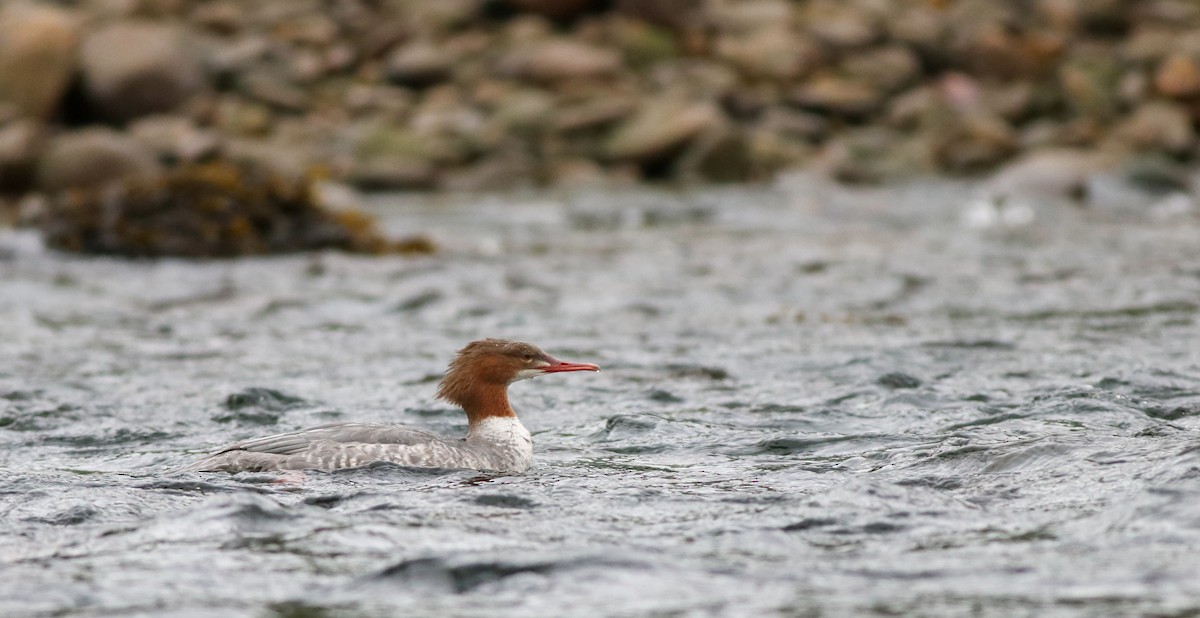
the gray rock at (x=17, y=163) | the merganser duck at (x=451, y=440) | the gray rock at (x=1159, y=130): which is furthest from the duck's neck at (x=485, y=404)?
the gray rock at (x=1159, y=130)

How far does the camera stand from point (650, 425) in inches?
362

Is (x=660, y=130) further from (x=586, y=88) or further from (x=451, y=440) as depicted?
(x=451, y=440)

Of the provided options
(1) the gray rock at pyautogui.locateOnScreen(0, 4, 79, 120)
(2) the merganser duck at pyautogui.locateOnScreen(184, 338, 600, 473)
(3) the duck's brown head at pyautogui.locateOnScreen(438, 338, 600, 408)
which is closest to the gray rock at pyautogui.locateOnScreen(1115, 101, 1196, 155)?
(1) the gray rock at pyautogui.locateOnScreen(0, 4, 79, 120)

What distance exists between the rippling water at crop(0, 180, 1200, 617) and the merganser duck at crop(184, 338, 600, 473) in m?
0.11

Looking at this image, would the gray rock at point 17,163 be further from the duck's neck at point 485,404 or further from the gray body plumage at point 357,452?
the gray body plumage at point 357,452

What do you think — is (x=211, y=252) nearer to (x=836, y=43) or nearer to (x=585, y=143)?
(x=585, y=143)

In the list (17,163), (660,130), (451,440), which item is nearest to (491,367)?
(451,440)

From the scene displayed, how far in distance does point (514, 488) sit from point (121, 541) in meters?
1.91

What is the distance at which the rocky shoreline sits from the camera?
23.1m

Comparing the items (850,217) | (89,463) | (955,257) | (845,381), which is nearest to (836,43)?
(850,217)

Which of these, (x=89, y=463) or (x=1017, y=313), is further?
(x=1017, y=313)

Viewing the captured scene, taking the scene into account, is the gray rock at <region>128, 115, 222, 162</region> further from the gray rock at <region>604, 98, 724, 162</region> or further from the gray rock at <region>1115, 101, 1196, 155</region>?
the gray rock at <region>1115, 101, 1196, 155</region>

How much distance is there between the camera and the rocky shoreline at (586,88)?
23.1m

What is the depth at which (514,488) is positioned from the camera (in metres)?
7.59
